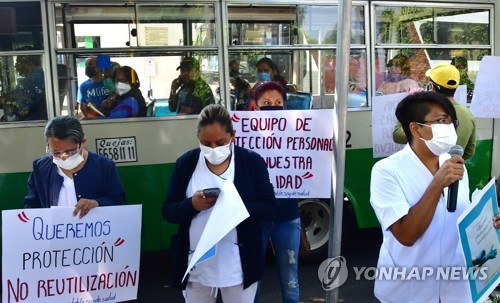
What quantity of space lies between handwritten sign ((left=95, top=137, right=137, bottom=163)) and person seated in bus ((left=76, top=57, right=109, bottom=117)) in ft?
0.93

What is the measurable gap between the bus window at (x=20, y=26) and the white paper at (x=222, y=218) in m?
2.69

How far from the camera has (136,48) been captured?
4840mm

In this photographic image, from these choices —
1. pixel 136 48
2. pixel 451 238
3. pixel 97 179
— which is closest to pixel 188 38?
pixel 136 48

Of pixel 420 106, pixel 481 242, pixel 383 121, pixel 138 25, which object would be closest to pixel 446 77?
pixel 383 121

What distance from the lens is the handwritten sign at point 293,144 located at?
400 centimetres

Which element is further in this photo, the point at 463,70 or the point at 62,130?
the point at 463,70

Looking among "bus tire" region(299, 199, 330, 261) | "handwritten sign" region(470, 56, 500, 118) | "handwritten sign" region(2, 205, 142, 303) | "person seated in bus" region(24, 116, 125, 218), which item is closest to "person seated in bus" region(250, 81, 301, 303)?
"handwritten sign" region(2, 205, 142, 303)

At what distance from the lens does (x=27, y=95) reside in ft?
15.5

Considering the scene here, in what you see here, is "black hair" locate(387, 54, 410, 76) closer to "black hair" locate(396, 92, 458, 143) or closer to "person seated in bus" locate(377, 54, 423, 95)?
"person seated in bus" locate(377, 54, 423, 95)

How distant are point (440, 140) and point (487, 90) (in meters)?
3.06

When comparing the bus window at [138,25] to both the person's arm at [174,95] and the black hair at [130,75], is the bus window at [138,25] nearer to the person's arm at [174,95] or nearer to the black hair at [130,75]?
the black hair at [130,75]

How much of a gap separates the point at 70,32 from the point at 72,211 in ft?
6.56

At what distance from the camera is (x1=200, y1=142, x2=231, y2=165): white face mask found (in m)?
2.92

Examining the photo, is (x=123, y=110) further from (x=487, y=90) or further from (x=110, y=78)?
(x=487, y=90)
